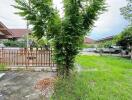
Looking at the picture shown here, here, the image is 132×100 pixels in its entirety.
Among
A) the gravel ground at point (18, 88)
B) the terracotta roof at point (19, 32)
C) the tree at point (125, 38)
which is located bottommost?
the gravel ground at point (18, 88)

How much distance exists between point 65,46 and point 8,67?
225 inches

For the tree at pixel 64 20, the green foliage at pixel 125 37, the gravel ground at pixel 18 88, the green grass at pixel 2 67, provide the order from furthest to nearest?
the green foliage at pixel 125 37
the green grass at pixel 2 67
the tree at pixel 64 20
the gravel ground at pixel 18 88

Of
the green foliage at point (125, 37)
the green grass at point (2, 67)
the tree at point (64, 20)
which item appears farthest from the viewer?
the green foliage at point (125, 37)

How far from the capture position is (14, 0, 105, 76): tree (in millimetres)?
12609

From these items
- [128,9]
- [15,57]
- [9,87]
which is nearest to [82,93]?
[9,87]

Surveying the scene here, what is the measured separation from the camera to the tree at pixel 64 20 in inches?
496

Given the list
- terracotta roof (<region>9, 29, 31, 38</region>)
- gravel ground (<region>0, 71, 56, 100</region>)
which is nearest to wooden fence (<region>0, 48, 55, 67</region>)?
gravel ground (<region>0, 71, 56, 100</region>)

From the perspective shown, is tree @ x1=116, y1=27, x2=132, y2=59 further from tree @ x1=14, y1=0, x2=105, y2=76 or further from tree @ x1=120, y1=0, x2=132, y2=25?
tree @ x1=14, y1=0, x2=105, y2=76

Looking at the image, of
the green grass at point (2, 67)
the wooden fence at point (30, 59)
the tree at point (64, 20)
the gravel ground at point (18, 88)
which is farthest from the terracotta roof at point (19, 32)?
the tree at point (64, 20)

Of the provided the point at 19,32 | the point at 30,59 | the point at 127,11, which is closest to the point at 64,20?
the point at 30,59

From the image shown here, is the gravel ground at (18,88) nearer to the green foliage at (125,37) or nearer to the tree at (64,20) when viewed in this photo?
the tree at (64,20)

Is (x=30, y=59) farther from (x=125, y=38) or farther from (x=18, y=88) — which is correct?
(x=125, y=38)

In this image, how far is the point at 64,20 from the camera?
1298 centimetres

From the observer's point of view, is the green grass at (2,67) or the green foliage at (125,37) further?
the green foliage at (125,37)
